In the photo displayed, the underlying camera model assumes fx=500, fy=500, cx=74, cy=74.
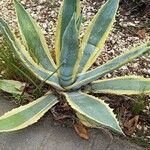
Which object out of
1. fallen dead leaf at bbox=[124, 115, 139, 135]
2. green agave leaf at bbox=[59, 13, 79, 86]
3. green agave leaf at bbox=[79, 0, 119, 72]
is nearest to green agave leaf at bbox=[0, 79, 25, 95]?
green agave leaf at bbox=[59, 13, 79, 86]

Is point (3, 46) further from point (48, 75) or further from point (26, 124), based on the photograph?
point (26, 124)

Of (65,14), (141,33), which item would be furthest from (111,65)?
(141,33)

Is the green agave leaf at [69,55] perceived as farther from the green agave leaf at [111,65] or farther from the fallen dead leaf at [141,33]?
the fallen dead leaf at [141,33]

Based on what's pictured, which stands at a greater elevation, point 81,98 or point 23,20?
point 23,20

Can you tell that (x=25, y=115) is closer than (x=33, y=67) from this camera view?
Yes

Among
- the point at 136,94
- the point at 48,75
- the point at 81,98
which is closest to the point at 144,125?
the point at 136,94

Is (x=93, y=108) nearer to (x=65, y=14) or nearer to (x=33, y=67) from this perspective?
(x=33, y=67)
